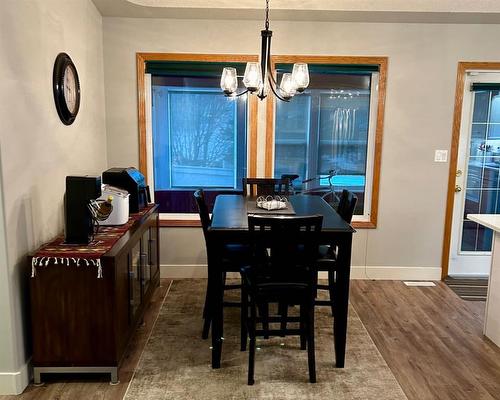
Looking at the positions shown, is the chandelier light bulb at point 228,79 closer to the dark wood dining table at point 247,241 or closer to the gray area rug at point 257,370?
the dark wood dining table at point 247,241

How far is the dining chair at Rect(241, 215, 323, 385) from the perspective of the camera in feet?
7.54

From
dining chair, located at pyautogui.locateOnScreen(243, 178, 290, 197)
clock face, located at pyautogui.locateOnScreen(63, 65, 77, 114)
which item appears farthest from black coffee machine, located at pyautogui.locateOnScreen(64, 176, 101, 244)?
dining chair, located at pyautogui.locateOnScreen(243, 178, 290, 197)

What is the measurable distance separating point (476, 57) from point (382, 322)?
254 centimetres

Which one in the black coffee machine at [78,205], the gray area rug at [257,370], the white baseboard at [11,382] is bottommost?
the gray area rug at [257,370]

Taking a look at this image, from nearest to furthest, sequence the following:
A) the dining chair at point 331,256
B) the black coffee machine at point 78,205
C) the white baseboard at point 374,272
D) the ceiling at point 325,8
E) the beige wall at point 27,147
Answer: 1. the beige wall at point 27,147
2. the black coffee machine at point 78,205
3. the dining chair at point 331,256
4. the ceiling at point 325,8
5. the white baseboard at point 374,272

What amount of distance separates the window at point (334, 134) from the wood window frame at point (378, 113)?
0.7 inches

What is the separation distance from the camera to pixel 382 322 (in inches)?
130

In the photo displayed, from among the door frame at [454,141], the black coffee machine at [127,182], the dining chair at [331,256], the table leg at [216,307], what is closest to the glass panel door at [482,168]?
the door frame at [454,141]

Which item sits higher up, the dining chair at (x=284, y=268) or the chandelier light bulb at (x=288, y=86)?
the chandelier light bulb at (x=288, y=86)

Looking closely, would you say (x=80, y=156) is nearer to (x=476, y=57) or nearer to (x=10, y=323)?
(x=10, y=323)

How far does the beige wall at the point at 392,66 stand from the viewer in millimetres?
3879

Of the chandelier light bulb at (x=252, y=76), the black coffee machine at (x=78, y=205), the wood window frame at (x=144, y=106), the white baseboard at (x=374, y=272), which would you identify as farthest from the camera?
the white baseboard at (x=374, y=272)

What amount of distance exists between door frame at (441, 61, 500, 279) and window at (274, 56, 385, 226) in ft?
2.30

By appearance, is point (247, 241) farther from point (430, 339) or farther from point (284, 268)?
point (430, 339)
